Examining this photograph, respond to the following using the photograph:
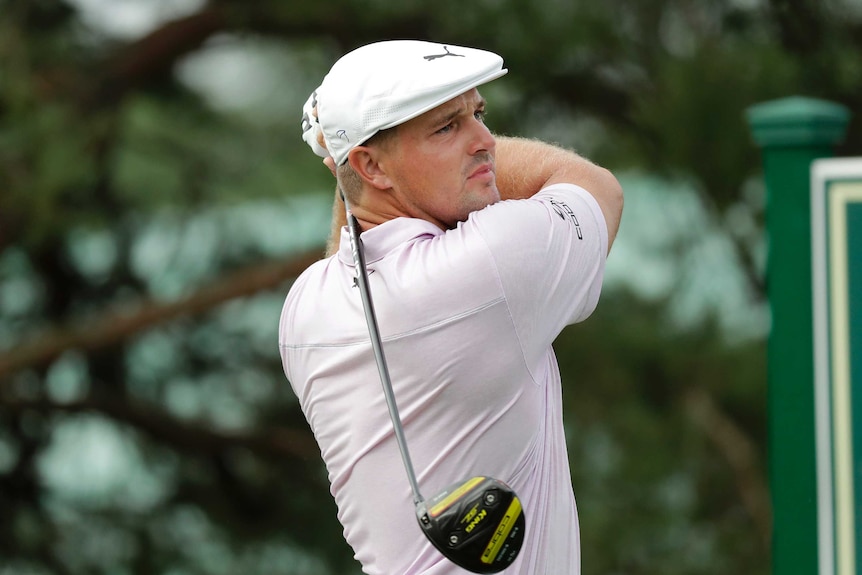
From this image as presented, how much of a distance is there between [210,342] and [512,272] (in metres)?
3.55

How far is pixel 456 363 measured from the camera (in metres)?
1.24

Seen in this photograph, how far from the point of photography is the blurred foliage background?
386 centimetres

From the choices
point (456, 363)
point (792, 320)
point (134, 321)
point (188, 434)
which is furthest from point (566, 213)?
point (188, 434)

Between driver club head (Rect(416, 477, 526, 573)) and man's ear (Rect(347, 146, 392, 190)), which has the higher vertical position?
man's ear (Rect(347, 146, 392, 190))

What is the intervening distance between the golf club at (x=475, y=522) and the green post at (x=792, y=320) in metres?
0.86

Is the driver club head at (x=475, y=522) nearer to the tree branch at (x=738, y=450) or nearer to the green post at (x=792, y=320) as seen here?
the green post at (x=792, y=320)

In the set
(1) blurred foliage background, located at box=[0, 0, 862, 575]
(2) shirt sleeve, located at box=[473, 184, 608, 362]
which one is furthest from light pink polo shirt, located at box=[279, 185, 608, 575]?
(1) blurred foliage background, located at box=[0, 0, 862, 575]

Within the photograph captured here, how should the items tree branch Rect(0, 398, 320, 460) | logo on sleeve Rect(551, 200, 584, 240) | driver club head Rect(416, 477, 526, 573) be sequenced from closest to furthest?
1. driver club head Rect(416, 477, 526, 573)
2. logo on sleeve Rect(551, 200, 584, 240)
3. tree branch Rect(0, 398, 320, 460)

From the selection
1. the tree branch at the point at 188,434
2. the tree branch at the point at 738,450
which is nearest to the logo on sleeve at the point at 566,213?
the tree branch at the point at 738,450

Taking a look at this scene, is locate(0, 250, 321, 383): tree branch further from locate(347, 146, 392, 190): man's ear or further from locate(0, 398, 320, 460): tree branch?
locate(347, 146, 392, 190): man's ear

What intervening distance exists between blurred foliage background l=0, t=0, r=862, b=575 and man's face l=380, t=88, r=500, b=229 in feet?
8.05

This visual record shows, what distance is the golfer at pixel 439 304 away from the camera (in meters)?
1.23

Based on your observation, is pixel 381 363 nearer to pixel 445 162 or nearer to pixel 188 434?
pixel 445 162

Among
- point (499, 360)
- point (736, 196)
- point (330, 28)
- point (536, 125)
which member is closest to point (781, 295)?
point (499, 360)
